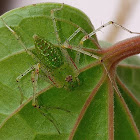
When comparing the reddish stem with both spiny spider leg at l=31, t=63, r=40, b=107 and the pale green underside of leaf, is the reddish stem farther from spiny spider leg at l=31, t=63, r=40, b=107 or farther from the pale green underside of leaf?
spiny spider leg at l=31, t=63, r=40, b=107

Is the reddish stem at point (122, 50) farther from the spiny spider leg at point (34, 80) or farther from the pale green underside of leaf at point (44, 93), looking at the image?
the spiny spider leg at point (34, 80)

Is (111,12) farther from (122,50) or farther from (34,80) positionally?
(34,80)

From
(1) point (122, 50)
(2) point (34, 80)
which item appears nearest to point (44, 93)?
(2) point (34, 80)

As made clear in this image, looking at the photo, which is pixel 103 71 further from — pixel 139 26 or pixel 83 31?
pixel 139 26

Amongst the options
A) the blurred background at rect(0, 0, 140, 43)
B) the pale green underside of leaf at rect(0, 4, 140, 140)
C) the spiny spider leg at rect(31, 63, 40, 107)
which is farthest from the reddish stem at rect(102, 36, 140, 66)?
the blurred background at rect(0, 0, 140, 43)

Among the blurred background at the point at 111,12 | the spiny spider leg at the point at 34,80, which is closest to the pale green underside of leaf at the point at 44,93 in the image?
the spiny spider leg at the point at 34,80

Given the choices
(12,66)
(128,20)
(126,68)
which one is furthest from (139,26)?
(12,66)

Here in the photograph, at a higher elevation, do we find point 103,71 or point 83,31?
point 83,31
